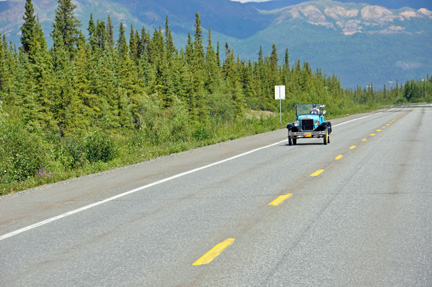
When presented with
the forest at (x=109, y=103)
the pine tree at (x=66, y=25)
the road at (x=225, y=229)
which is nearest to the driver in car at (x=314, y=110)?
the forest at (x=109, y=103)

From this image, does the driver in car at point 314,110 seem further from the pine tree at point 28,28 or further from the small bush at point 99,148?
the pine tree at point 28,28

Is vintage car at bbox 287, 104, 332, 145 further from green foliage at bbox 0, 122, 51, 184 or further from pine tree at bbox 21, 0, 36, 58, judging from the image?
pine tree at bbox 21, 0, 36, 58

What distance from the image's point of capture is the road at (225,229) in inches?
210

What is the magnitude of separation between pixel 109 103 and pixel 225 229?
6594cm

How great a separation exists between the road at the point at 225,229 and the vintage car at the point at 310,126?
803cm

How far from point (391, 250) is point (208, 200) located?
13.2 feet

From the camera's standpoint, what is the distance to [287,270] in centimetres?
537

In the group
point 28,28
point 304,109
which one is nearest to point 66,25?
Result: point 28,28

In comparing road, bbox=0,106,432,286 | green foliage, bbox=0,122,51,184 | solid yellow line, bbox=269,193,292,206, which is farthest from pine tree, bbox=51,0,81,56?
solid yellow line, bbox=269,193,292,206

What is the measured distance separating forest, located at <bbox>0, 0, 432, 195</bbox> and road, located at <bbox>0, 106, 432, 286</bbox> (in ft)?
9.39

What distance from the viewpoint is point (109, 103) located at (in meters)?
71.4

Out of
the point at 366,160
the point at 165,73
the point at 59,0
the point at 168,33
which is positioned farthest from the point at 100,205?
the point at 168,33

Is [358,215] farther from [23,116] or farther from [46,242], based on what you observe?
[23,116]

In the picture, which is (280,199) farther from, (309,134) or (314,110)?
(314,110)
